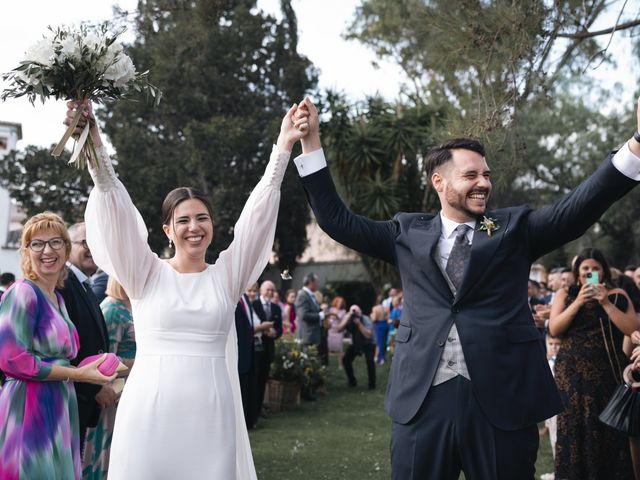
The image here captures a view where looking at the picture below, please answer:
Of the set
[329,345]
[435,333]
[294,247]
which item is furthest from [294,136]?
[294,247]

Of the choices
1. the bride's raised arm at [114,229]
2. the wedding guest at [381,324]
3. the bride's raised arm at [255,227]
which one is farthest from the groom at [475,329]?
the wedding guest at [381,324]

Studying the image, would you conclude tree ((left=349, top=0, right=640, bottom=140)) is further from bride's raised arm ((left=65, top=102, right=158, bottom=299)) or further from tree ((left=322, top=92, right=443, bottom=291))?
tree ((left=322, top=92, right=443, bottom=291))

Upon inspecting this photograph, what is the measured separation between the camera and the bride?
3.68 meters

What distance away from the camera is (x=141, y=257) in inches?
153

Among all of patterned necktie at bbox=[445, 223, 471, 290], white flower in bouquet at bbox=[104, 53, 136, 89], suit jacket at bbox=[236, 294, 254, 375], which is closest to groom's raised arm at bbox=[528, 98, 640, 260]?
patterned necktie at bbox=[445, 223, 471, 290]

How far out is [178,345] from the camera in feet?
12.5

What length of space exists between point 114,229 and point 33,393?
1.22 meters

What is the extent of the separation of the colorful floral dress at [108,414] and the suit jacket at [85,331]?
0.40 meters

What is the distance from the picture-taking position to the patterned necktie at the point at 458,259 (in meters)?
3.63

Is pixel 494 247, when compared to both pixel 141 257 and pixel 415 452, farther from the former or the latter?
pixel 141 257

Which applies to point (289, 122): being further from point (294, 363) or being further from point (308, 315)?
point (308, 315)

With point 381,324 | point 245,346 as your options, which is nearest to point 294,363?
point 245,346

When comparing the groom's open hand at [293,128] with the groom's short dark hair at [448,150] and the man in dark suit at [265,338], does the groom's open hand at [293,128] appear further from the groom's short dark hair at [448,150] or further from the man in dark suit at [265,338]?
the man in dark suit at [265,338]

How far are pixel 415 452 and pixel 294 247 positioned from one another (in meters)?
32.3
